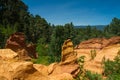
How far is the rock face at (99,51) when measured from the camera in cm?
4128

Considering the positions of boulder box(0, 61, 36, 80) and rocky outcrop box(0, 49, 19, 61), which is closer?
boulder box(0, 61, 36, 80)

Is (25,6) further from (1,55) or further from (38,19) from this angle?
(1,55)

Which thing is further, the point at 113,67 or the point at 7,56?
the point at 113,67

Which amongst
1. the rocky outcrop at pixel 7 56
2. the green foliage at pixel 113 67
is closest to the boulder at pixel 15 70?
the rocky outcrop at pixel 7 56

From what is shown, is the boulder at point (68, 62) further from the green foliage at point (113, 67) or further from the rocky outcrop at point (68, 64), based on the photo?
the green foliage at point (113, 67)

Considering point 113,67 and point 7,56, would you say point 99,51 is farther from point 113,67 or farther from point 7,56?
point 7,56

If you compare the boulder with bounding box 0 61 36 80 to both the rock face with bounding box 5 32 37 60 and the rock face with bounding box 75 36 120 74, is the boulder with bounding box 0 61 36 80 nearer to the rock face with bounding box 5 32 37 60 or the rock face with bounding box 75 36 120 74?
the rock face with bounding box 75 36 120 74

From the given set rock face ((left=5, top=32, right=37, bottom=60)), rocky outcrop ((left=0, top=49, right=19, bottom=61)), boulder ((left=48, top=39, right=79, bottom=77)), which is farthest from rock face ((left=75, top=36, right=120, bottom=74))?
rocky outcrop ((left=0, top=49, right=19, bottom=61))

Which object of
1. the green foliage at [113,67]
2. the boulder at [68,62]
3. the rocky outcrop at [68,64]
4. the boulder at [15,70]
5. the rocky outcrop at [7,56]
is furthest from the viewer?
the green foliage at [113,67]

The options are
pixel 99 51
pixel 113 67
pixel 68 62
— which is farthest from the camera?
pixel 99 51

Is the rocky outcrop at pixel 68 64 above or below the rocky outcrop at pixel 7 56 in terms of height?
below

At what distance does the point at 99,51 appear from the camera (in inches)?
2008

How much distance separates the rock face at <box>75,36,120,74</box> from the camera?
41.3m

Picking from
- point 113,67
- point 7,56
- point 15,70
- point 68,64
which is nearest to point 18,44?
point 68,64
